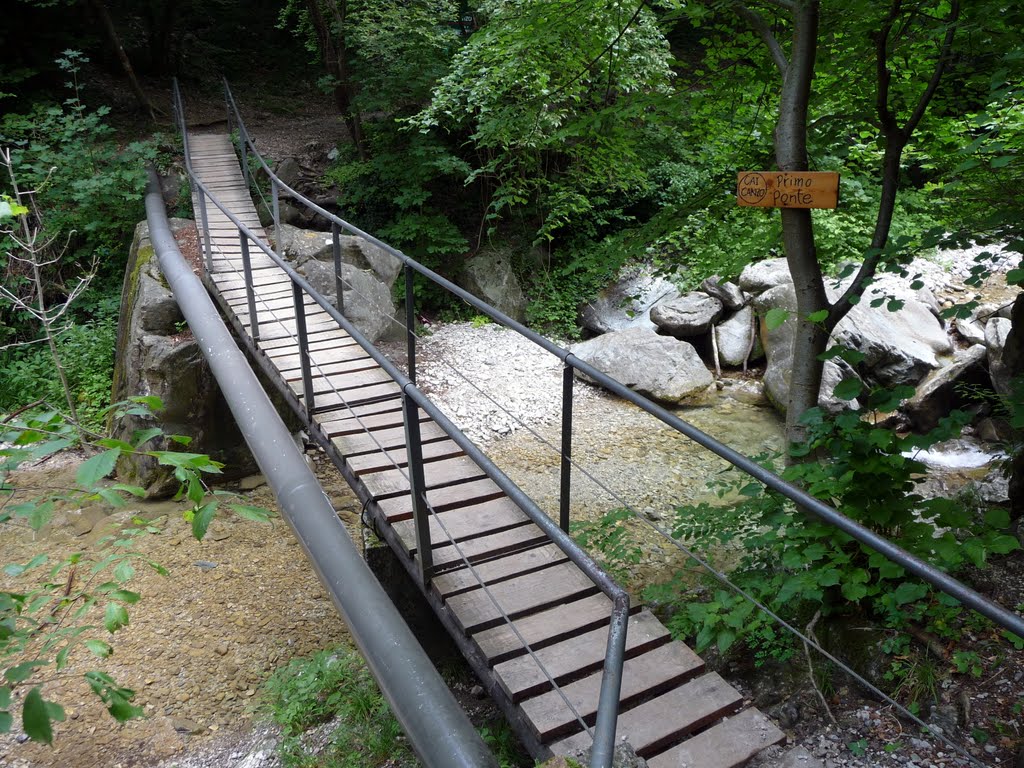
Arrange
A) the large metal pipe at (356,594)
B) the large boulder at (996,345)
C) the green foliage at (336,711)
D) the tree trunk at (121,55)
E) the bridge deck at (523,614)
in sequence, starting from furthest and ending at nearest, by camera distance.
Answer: the tree trunk at (121,55) < the large boulder at (996,345) < the green foliage at (336,711) < the bridge deck at (523,614) < the large metal pipe at (356,594)

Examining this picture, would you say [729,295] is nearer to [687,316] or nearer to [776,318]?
[687,316]

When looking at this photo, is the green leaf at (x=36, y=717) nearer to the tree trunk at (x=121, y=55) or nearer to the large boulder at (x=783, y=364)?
the large boulder at (x=783, y=364)

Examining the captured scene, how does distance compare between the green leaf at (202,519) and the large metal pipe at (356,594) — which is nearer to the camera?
the green leaf at (202,519)

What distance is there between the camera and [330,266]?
25.6ft

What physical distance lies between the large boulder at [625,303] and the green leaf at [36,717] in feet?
29.9

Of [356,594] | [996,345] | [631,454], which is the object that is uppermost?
[356,594]

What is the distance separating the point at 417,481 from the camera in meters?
2.80

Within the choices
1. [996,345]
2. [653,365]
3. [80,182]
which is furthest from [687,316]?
[80,182]

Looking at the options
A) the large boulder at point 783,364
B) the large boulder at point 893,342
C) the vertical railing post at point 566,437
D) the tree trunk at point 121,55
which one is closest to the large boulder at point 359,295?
the large boulder at point 783,364

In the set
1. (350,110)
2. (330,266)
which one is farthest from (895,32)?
(350,110)

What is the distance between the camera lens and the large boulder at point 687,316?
9.41 metres

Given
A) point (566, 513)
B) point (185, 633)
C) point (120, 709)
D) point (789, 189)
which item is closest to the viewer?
point (120, 709)

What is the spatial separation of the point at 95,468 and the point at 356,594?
3.71ft

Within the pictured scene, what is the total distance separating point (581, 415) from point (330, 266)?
3.38 meters
